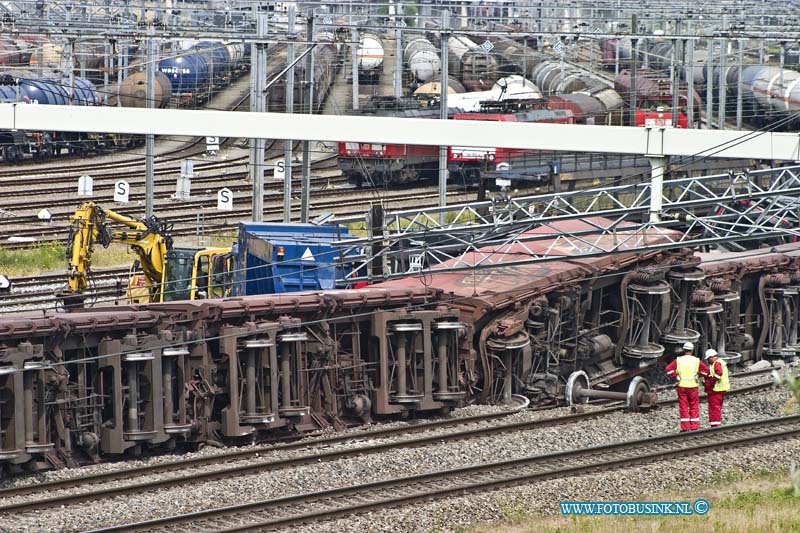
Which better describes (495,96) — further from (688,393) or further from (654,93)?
(688,393)

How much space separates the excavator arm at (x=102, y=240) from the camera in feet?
75.0

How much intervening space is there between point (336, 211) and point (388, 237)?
50.5 ft

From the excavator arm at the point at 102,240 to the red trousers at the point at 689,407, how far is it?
10667 millimetres

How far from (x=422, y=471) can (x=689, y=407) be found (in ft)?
14.3

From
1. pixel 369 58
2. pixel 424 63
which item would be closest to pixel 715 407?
pixel 369 58

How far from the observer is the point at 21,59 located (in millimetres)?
52094

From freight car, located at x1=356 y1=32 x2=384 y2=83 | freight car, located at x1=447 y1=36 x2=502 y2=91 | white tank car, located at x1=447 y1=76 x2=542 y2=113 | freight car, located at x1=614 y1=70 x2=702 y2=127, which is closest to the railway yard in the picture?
freight car, located at x1=614 y1=70 x2=702 y2=127

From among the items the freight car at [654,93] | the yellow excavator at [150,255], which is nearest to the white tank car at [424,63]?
the freight car at [654,93]

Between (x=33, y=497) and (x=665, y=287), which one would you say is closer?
(x=33, y=497)

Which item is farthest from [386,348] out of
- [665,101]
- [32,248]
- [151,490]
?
[665,101]

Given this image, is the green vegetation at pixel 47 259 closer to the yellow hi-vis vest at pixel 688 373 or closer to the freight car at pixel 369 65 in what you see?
the yellow hi-vis vest at pixel 688 373

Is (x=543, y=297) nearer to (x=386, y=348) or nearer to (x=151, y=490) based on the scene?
(x=386, y=348)

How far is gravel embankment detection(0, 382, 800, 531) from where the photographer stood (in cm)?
1246

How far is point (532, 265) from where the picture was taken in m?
20.4
